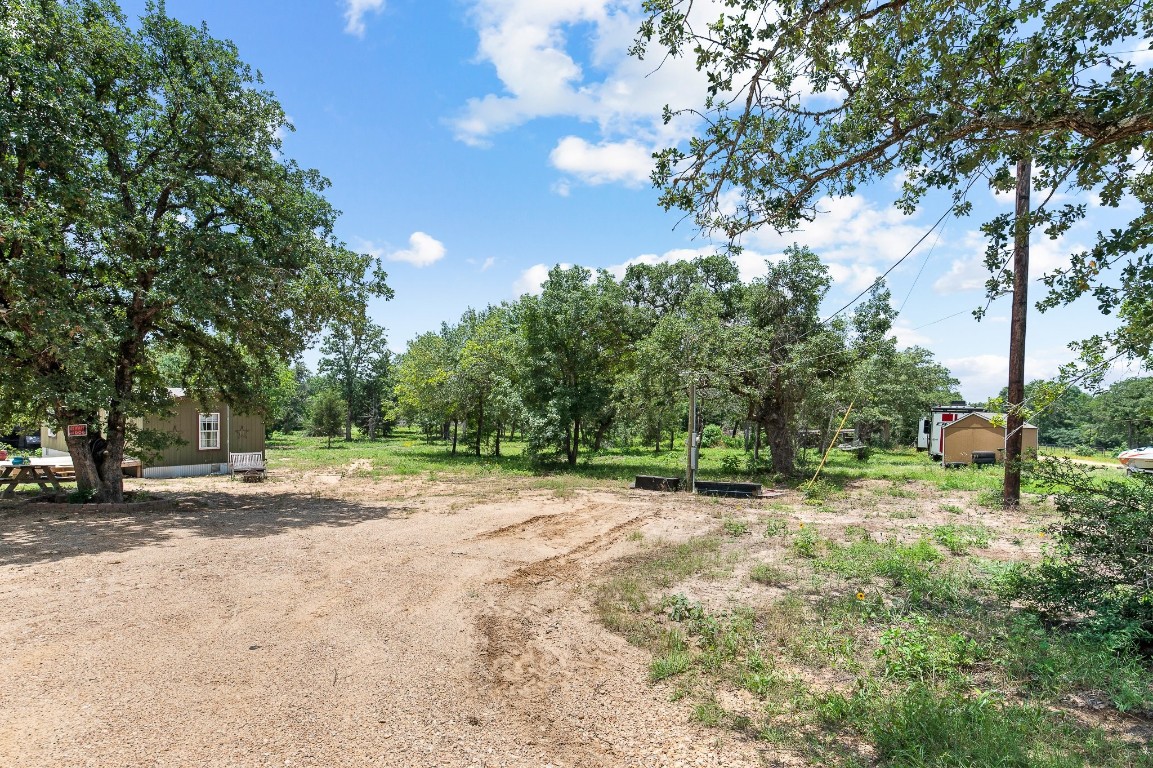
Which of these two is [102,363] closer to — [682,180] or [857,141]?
[682,180]

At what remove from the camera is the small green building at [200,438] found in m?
19.0

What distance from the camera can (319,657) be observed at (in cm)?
449

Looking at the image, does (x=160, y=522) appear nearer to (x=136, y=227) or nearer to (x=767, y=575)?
(x=136, y=227)

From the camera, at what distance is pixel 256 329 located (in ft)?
40.9

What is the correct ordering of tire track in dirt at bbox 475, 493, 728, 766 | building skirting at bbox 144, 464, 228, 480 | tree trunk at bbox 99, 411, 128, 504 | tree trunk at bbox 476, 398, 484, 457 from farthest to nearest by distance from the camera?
tree trunk at bbox 476, 398, 484, 457
building skirting at bbox 144, 464, 228, 480
tree trunk at bbox 99, 411, 128, 504
tire track in dirt at bbox 475, 493, 728, 766

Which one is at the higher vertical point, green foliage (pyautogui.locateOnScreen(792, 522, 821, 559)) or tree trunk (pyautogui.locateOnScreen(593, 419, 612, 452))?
tree trunk (pyautogui.locateOnScreen(593, 419, 612, 452))

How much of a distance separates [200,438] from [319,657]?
19587 mm

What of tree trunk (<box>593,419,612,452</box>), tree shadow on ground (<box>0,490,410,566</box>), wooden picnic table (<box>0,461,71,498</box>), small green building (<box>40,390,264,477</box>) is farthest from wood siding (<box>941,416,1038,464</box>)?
wooden picnic table (<box>0,461,71,498</box>)

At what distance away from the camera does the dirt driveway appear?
3324mm

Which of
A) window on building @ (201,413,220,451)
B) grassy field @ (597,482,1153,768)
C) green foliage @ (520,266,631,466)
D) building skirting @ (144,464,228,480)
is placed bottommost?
building skirting @ (144,464,228,480)

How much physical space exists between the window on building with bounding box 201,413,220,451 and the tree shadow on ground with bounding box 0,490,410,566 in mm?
7620

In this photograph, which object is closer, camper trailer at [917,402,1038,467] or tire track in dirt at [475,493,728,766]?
tire track in dirt at [475,493,728,766]

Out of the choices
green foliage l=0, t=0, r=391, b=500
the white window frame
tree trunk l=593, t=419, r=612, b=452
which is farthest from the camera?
tree trunk l=593, t=419, r=612, b=452

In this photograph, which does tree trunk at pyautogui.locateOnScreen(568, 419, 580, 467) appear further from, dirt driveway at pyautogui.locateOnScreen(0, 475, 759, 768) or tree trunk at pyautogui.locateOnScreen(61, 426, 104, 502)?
tree trunk at pyautogui.locateOnScreen(61, 426, 104, 502)
